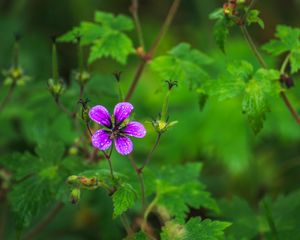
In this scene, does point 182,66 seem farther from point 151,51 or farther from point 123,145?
point 123,145

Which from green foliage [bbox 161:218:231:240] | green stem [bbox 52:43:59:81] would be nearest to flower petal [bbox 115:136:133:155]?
green foliage [bbox 161:218:231:240]

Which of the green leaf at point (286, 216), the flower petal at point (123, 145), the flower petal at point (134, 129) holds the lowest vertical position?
the green leaf at point (286, 216)

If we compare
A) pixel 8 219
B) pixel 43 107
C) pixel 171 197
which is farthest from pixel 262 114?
pixel 8 219

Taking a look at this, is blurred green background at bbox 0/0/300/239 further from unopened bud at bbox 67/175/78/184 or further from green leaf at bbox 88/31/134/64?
unopened bud at bbox 67/175/78/184

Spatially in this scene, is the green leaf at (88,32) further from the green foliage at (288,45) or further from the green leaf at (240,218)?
the green leaf at (240,218)

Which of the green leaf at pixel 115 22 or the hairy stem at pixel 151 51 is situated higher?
the green leaf at pixel 115 22

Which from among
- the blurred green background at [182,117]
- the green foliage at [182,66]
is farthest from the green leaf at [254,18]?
the blurred green background at [182,117]

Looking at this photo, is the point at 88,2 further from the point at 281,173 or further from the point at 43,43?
the point at 281,173
